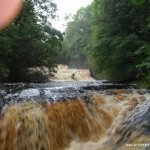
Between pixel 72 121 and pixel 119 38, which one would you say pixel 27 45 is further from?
pixel 72 121

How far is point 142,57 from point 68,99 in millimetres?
5565

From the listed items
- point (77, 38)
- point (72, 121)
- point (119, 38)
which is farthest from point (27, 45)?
point (77, 38)

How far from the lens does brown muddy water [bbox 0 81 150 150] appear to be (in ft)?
21.7

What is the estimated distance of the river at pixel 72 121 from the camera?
6602mm

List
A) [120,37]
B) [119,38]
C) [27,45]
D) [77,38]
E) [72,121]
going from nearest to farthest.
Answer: [72,121]
[119,38]
[120,37]
[27,45]
[77,38]

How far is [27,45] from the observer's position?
16344mm

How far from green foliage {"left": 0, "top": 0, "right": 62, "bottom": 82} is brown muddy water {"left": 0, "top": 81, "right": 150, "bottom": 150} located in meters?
6.82

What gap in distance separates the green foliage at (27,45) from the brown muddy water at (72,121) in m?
6.82

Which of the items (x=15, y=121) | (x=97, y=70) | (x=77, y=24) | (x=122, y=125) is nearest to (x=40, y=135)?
(x=15, y=121)

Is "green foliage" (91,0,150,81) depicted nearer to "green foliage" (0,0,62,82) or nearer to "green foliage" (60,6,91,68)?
"green foliage" (0,0,62,82)

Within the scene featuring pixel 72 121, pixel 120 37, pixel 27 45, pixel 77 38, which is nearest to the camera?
pixel 72 121

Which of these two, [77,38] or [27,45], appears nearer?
[27,45]

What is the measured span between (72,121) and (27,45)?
892 centimetres

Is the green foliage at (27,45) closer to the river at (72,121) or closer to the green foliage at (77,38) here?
the river at (72,121)
